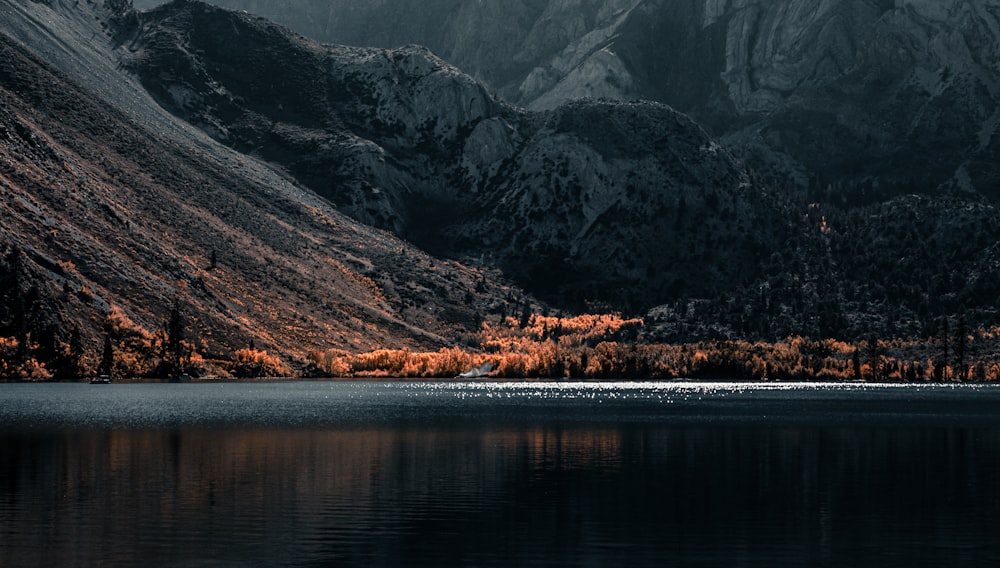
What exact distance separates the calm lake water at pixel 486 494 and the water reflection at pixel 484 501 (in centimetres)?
21

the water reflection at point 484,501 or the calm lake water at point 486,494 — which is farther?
the calm lake water at point 486,494

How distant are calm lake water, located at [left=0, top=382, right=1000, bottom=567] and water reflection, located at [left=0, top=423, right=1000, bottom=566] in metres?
0.21

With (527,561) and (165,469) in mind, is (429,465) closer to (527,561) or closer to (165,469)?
(165,469)

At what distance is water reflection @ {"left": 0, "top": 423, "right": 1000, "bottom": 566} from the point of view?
190 ft

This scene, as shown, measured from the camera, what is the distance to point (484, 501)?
75000 millimetres

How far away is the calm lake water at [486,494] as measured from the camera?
5806 centimetres

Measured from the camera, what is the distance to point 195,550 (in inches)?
2261

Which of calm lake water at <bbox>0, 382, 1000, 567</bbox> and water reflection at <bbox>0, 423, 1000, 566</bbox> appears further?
calm lake water at <bbox>0, 382, 1000, 567</bbox>

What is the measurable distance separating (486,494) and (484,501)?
3.44 m

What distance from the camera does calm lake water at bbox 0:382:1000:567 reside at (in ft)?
190

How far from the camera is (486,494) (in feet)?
257

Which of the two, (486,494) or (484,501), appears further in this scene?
(486,494)

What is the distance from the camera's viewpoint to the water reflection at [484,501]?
57.9 meters

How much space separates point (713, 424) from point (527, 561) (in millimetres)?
98494
